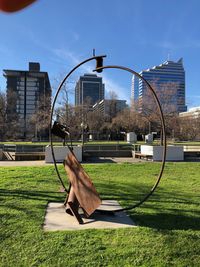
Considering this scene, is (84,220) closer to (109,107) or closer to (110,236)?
(110,236)

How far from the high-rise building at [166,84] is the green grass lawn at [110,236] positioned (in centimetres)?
1269

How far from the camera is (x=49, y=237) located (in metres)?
5.25

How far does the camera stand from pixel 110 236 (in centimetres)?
533

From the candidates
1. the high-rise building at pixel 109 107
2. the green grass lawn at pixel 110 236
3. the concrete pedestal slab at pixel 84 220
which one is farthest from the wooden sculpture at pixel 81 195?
the high-rise building at pixel 109 107

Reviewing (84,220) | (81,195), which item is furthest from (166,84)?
(84,220)

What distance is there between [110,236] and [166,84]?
2690 centimetres

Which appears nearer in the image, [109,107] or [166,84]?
[166,84]

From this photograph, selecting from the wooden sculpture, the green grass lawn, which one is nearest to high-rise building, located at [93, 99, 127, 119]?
the green grass lawn

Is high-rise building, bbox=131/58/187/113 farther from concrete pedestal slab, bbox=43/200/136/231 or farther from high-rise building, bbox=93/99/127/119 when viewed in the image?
high-rise building, bbox=93/99/127/119

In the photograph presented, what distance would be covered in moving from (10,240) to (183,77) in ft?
206

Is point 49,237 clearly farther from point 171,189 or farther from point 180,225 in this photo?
point 171,189

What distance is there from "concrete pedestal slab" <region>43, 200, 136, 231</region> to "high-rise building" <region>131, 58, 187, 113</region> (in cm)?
1406

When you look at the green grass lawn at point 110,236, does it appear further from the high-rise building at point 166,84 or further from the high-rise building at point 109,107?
the high-rise building at point 109,107

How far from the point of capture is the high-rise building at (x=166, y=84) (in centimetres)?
3028
